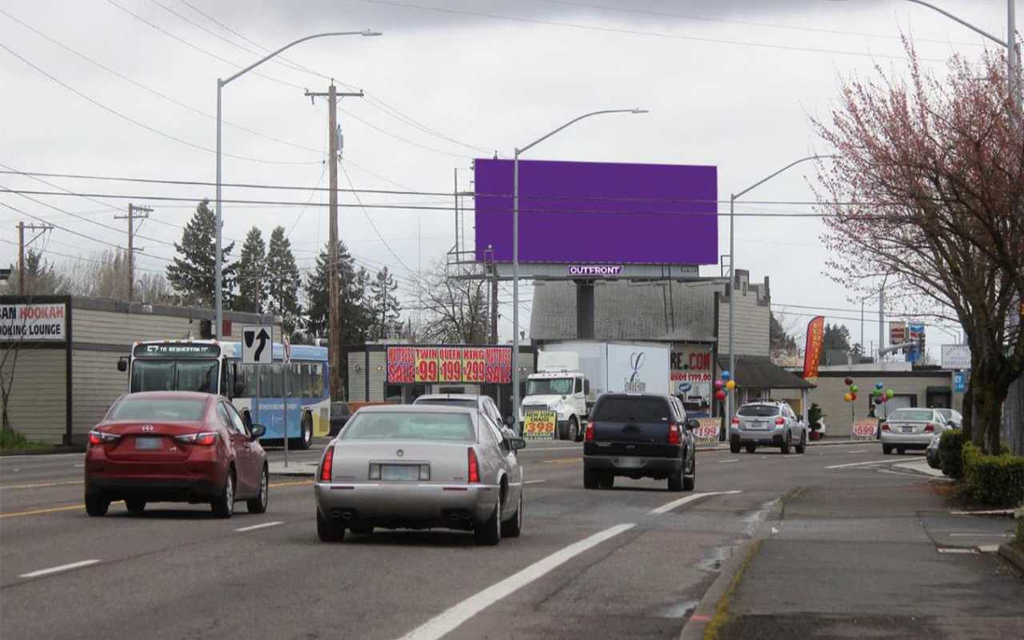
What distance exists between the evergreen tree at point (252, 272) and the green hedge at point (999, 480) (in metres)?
111

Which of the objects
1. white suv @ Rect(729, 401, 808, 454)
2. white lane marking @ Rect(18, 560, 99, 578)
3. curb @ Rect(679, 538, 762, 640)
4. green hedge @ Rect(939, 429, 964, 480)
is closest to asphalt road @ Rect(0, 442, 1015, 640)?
white lane marking @ Rect(18, 560, 99, 578)

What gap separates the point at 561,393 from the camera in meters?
61.9

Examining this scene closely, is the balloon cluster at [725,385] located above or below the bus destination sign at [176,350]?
below

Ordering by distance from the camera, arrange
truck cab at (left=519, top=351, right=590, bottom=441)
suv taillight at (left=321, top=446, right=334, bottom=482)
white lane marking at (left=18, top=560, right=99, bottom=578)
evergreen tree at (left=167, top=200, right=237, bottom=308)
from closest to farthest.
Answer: white lane marking at (left=18, top=560, right=99, bottom=578) → suv taillight at (left=321, top=446, right=334, bottom=482) → truck cab at (left=519, top=351, right=590, bottom=441) → evergreen tree at (left=167, top=200, right=237, bottom=308)

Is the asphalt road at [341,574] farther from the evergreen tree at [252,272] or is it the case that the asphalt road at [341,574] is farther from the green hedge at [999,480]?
the evergreen tree at [252,272]

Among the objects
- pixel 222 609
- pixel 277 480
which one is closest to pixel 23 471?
pixel 277 480

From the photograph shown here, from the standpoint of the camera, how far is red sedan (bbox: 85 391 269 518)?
1848 centimetres

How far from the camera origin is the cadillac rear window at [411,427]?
16.3 meters

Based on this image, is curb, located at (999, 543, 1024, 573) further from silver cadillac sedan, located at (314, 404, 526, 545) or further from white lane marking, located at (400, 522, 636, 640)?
silver cadillac sedan, located at (314, 404, 526, 545)

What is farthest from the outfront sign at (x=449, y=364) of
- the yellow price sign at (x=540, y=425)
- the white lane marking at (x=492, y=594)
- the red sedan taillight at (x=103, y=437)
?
the white lane marking at (x=492, y=594)

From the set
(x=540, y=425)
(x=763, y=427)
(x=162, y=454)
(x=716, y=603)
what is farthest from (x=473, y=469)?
(x=540, y=425)

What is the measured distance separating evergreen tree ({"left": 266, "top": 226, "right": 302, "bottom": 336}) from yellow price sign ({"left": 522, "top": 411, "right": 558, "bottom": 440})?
80185mm

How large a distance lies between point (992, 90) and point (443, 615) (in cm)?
1586

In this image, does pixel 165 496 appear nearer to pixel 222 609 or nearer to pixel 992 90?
pixel 222 609
